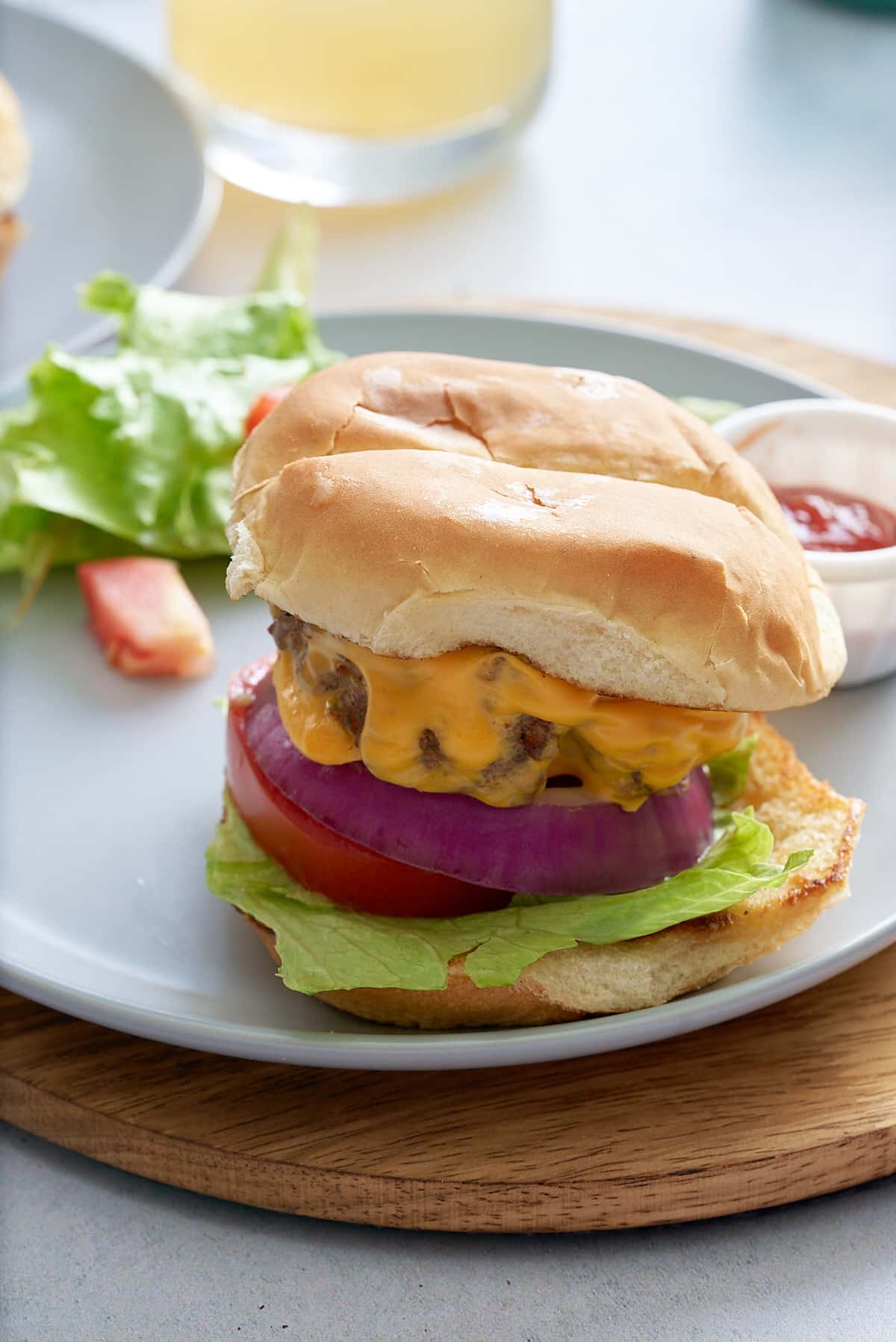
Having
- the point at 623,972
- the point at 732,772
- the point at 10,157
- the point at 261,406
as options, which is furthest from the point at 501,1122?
the point at 10,157

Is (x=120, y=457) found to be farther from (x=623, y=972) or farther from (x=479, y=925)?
(x=623, y=972)

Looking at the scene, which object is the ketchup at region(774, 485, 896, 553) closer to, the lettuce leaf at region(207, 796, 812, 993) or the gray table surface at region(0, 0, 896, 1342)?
the lettuce leaf at region(207, 796, 812, 993)

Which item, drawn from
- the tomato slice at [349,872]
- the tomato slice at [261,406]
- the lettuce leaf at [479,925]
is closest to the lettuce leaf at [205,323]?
the tomato slice at [261,406]

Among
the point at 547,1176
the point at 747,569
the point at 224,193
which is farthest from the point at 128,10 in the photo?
the point at 547,1176

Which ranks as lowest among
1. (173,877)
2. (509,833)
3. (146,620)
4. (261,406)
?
(173,877)

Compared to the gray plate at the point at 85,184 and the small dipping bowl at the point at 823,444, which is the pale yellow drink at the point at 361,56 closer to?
the gray plate at the point at 85,184

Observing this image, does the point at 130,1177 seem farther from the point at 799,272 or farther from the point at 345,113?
the point at 799,272

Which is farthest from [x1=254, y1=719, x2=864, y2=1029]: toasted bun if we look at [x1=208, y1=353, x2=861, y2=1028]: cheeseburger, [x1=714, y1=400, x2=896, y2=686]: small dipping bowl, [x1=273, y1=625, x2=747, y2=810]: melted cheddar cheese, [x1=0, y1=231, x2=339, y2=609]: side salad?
[x1=0, y1=231, x2=339, y2=609]: side salad
